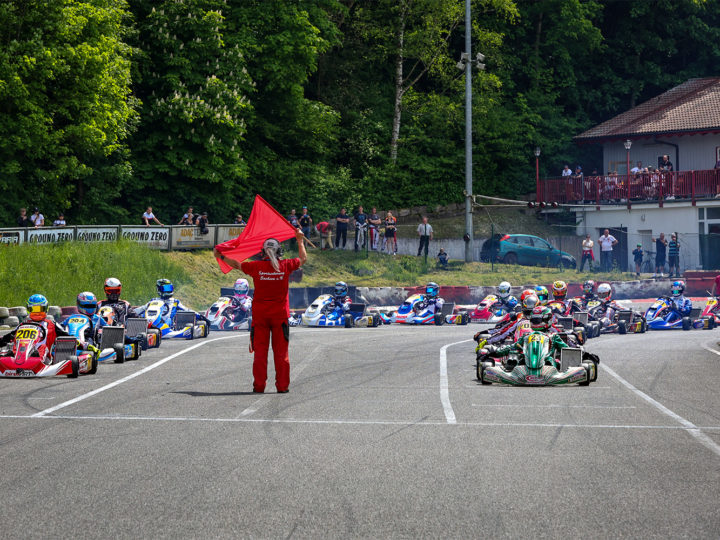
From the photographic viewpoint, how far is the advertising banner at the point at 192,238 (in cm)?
3409

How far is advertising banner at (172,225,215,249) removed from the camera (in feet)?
112

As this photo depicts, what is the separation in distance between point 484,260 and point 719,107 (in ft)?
53.4

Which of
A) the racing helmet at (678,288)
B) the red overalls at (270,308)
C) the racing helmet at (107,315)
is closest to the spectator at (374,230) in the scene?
the racing helmet at (678,288)

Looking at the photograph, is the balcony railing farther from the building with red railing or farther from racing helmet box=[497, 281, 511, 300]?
racing helmet box=[497, 281, 511, 300]

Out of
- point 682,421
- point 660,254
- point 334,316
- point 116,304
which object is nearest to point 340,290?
point 334,316

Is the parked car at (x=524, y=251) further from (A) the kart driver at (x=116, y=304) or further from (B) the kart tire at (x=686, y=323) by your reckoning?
(A) the kart driver at (x=116, y=304)

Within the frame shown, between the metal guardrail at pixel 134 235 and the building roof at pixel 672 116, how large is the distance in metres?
23.1

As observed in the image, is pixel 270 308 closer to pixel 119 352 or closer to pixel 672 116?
pixel 119 352

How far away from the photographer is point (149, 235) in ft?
108

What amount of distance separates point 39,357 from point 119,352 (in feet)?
7.97

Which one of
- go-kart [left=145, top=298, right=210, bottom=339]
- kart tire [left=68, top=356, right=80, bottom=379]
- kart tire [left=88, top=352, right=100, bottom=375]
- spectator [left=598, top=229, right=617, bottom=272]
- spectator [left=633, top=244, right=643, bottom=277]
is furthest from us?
spectator [left=598, top=229, right=617, bottom=272]

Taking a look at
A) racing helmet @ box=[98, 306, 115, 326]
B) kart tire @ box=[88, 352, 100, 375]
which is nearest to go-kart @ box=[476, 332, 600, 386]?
kart tire @ box=[88, 352, 100, 375]

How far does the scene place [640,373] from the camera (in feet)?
54.3

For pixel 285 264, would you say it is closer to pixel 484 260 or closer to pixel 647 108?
pixel 484 260
